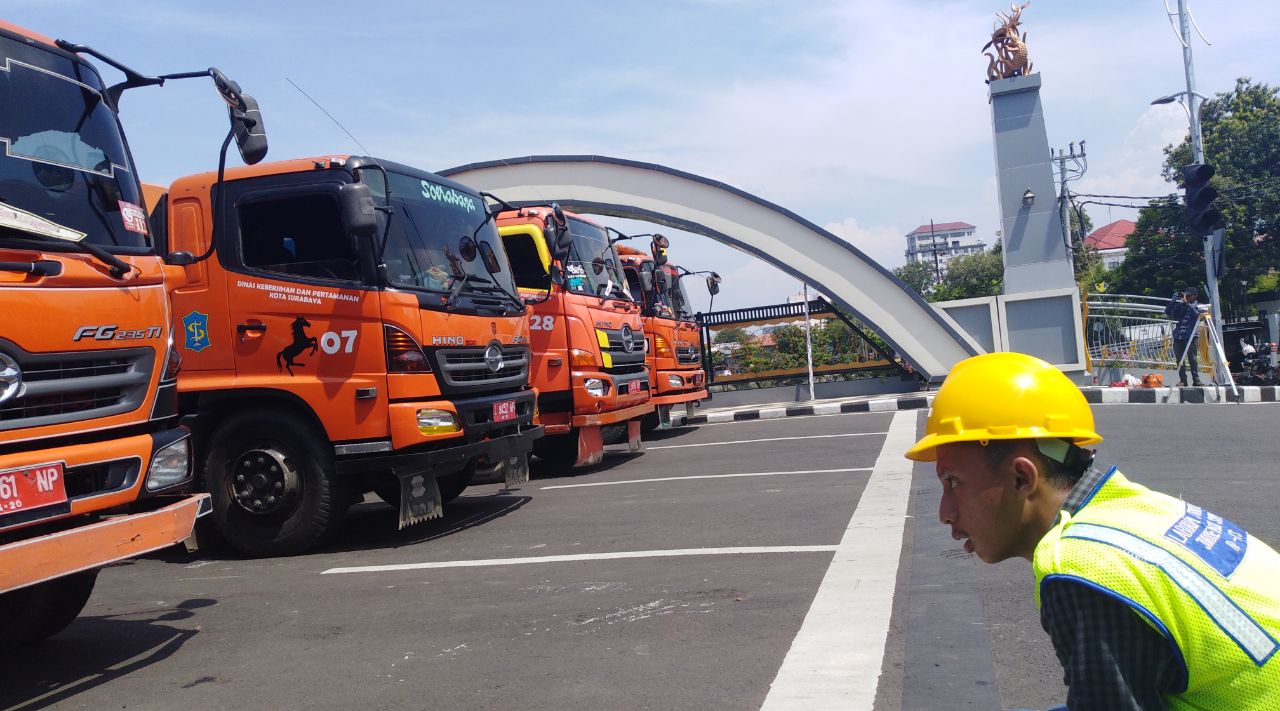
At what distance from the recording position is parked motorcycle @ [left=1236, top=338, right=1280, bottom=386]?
19.1 meters

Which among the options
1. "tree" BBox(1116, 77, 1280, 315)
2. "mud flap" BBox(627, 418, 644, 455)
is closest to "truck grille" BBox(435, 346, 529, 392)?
"mud flap" BBox(627, 418, 644, 455)

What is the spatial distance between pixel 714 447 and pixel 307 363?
6.67 metres

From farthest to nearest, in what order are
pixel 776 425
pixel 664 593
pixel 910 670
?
pixel 776 425
pixel 664 593
pixel 910 670

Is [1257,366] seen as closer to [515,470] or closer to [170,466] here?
[515,470]

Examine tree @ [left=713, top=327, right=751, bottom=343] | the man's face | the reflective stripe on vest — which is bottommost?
the reflective stripe on vest

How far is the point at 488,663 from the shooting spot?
416cm

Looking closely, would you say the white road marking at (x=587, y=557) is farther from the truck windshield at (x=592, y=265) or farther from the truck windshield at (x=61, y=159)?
the truck windshield at (x=592, y=265)

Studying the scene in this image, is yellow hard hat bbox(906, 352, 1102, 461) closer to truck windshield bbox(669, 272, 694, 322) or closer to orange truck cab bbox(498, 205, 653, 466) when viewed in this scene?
orange truck cab bbox(498, 205, 653, 466)

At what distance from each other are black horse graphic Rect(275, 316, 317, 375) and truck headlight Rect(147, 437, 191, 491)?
200 cm

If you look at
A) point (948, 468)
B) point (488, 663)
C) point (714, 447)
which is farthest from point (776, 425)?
point (948, 468)

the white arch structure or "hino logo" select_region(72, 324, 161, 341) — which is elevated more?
the white arch structure

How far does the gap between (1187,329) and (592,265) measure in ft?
35.8

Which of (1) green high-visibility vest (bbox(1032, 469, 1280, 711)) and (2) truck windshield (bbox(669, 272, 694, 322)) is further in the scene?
(2) truck windshield (bbox(669, 272, 694, 322))

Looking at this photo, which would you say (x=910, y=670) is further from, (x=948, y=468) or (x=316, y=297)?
(x=316, y=297)
